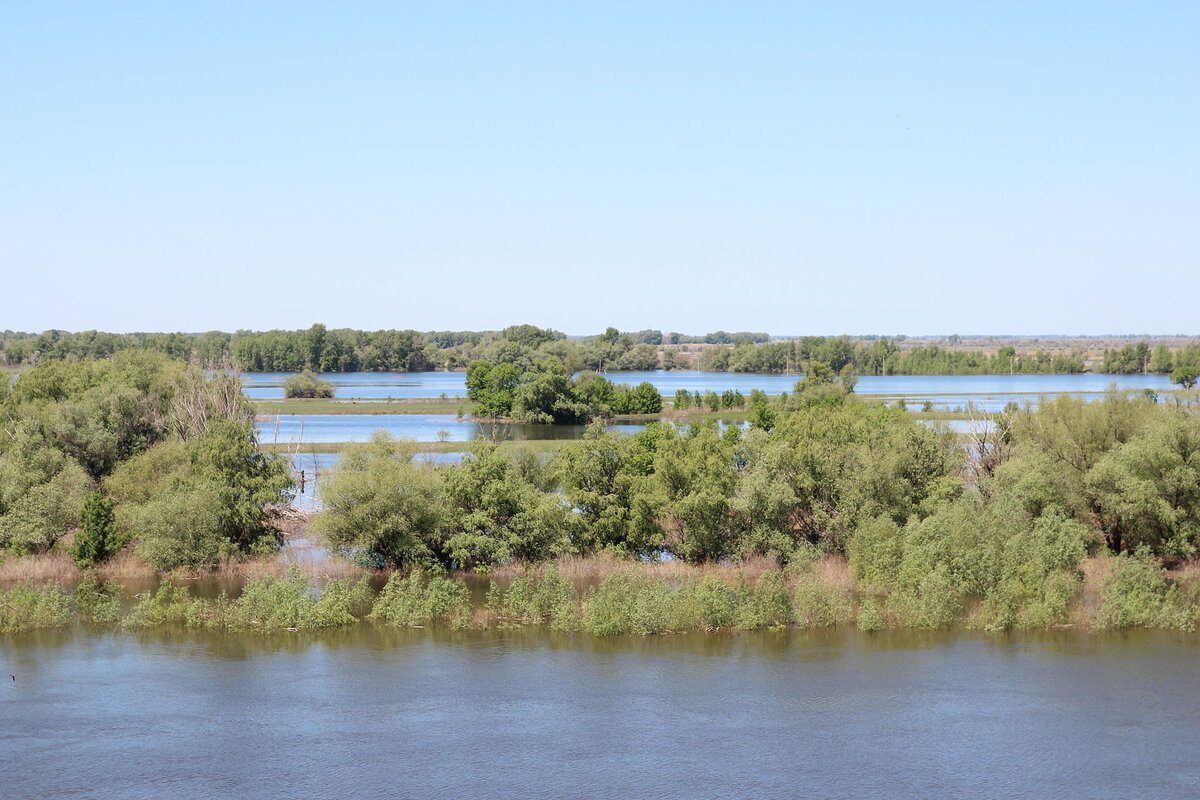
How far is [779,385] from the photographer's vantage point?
171 meters

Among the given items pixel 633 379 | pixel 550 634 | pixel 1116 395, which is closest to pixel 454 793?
pixel 550 634

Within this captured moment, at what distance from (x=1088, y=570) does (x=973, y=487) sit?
7775 millimetres

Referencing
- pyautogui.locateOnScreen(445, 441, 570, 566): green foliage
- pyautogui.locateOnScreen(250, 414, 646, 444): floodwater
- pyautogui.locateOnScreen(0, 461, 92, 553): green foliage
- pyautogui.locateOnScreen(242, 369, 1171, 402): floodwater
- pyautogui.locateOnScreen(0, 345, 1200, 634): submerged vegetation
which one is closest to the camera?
pyautogui.locateOnScreen(0, 345, 1200, 634): submerged vegetation

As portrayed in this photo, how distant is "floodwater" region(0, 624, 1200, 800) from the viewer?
81.9ft

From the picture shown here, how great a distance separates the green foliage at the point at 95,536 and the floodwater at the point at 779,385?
8798 cm

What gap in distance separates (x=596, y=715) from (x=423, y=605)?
33.7 feet

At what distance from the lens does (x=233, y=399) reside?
57844 mm

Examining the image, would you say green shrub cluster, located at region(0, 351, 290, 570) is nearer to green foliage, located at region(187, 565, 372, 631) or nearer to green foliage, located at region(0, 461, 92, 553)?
green foliage, located at region(0, 461, 92, 553)

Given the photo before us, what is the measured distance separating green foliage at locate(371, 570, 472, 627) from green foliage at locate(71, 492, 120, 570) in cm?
1355

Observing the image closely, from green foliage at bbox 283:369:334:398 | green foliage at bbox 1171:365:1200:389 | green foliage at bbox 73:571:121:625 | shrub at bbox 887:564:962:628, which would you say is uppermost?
green foliage at bbox 1171:365:1200:389

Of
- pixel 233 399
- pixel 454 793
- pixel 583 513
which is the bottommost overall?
pixel 454 793

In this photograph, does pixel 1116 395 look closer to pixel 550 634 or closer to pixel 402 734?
pixel 550 634

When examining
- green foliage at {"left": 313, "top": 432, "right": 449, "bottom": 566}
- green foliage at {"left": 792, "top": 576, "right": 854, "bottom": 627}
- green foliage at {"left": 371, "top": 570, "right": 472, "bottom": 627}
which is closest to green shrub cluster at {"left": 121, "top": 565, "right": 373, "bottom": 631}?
green foliage at {"left": 371, "top": 570, "right": 472, "bottom": 627}

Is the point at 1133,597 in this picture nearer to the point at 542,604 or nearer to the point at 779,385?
the point at 542,604
